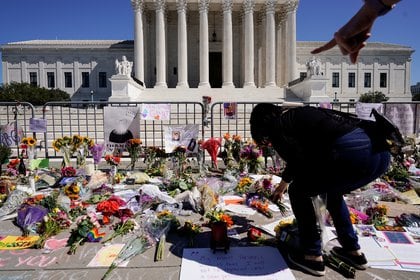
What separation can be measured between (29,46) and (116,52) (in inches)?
624

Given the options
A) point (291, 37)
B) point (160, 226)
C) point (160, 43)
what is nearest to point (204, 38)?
point (160, 43)

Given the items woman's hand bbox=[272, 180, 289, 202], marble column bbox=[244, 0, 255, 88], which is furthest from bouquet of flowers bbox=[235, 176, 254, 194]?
marble column bbox=[244, 0, 255, 88]

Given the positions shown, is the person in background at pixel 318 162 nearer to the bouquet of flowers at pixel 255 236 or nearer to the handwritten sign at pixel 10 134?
the bouquet of flowers at pixel 255 236

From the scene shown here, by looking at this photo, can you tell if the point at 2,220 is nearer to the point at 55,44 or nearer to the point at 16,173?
the point at 16,173

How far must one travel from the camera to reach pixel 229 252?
3.18 meters

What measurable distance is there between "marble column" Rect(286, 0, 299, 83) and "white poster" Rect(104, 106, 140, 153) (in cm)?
2929

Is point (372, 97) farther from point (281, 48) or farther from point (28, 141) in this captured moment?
point (28, 141)

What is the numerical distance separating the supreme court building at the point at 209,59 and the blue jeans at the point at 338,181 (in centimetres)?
2387

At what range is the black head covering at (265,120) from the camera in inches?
105

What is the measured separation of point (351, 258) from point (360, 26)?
221 centimetres

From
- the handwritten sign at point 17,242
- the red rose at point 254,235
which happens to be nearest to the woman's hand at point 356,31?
the red rose at point 254,235

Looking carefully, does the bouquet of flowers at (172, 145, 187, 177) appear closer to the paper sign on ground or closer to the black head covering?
the paper sign on ground

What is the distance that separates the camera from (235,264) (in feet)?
9.66

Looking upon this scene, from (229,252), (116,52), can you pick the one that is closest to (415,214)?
(229,252)
